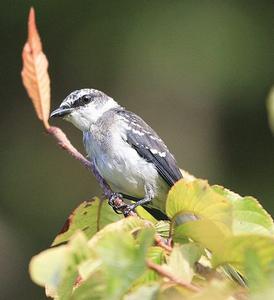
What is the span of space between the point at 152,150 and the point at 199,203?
1799 millimetres

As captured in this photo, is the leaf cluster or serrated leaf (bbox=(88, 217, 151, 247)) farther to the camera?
serrated leaf (bbox=(88, 217, 151, 247))

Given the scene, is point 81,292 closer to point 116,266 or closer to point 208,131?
point 116,266

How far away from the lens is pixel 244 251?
4.53 ft

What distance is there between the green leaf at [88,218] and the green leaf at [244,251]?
2.24ft

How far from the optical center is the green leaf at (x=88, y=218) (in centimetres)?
232

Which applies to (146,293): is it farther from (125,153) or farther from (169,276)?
(125,153)

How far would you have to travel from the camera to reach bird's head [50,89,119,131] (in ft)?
12.2

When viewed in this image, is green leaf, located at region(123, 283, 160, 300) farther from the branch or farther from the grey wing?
the grey wing

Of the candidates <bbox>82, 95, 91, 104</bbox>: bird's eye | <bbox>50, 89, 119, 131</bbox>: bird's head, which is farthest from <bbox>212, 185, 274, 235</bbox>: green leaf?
<bbox>82, 95, 91, 104</bbox>: bird's eye

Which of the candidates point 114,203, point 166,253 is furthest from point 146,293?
point 114,203

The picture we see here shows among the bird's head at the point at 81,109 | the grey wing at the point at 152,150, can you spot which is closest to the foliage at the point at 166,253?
the grey wing at the point at 152,150

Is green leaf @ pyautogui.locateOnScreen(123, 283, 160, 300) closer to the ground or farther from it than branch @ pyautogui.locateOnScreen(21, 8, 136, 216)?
closer to the ground

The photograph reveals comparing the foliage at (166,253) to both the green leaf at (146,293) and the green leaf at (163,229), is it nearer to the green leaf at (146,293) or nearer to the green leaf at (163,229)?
the green leaf at (146,293)

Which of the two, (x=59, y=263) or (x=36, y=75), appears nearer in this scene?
(x=59, y=263)
